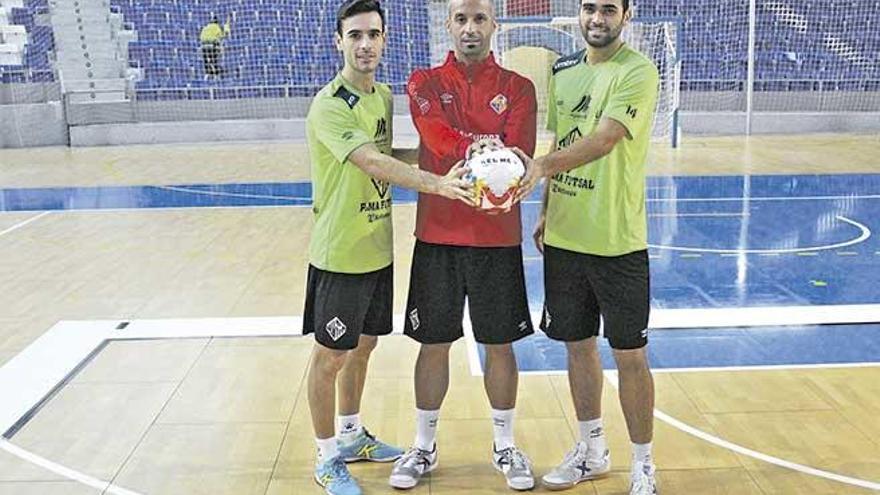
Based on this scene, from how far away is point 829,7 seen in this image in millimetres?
16016

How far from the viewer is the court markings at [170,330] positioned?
4.39m

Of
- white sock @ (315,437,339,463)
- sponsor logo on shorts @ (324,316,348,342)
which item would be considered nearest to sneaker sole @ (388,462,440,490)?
white sock @ (315,437,339,463)

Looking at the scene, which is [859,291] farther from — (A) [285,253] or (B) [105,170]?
(B) [105,170]

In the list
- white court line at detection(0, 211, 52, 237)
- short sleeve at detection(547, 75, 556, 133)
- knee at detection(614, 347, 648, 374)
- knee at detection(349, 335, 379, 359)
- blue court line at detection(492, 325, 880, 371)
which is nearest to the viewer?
knee at detection(614, 347, 648, 374)

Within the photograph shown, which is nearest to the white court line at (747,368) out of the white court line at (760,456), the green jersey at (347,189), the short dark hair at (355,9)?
the white court line at (760,456)

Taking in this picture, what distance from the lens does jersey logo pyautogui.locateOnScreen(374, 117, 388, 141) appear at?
310 cm

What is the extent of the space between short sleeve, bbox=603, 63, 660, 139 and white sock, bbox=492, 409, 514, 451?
106 centimetres

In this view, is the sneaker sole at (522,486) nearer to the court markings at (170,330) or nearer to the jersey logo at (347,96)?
the court markings at (170,330)

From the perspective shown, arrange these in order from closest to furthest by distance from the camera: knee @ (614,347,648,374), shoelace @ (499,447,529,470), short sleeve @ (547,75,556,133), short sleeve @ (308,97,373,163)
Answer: short sleeve @ (308,97,373,163) < knee @ (614,347,648,374) < short sleeve @ (547,75,556,133) < shoelace @ (499,447,529,470)

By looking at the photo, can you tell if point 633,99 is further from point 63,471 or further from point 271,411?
point 63,471

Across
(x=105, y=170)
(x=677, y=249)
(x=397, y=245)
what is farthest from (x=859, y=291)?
(x=105, y=170)

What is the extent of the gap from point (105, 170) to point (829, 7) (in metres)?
Answer: 12.1

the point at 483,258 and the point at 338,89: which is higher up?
the point at 338,89

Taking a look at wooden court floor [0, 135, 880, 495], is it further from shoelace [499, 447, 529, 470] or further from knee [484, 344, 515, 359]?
knee [484, 344, 515, 359]
